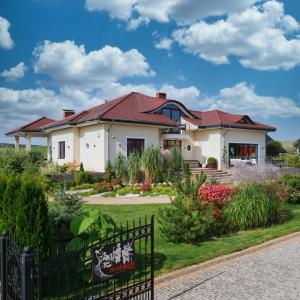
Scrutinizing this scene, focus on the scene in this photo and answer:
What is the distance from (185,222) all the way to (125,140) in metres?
15.8

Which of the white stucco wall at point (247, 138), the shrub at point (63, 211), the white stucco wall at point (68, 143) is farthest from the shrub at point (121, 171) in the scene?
the shrub at point (63, 211)

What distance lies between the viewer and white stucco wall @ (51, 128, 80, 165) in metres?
25.5

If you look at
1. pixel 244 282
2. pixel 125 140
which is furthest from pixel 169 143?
pixel 244 282

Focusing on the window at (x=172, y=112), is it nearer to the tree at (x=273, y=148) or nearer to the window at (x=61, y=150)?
the window at (x=61, y=150)

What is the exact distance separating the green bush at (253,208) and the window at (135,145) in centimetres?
1383

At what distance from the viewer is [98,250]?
4184 mm

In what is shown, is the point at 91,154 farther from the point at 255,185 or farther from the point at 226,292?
the point at 226,292

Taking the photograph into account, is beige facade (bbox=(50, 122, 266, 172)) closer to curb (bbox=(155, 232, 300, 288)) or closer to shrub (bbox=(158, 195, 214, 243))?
curb (bbox=(155, 232, 300, 288))

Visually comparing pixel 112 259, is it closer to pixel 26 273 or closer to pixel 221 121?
pixel 26 273

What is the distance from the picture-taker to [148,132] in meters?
24.3

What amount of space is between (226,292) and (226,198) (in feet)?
15.4

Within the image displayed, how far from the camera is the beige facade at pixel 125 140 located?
22.7 meters

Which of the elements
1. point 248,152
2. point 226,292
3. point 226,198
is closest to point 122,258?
point 226,292

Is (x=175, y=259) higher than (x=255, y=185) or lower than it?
lower
